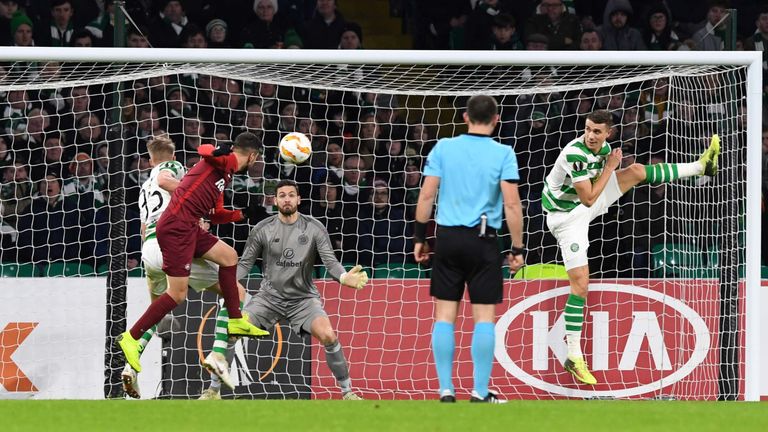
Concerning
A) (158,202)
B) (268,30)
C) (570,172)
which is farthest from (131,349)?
(268,30)

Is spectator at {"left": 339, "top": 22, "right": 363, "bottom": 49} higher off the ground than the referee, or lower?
higher

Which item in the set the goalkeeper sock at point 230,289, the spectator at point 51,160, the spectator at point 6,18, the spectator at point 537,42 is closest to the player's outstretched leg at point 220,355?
the goalkeeper sock at point 230,289

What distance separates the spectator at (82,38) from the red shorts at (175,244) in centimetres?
485

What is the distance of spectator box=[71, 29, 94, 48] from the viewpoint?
42.0 ft

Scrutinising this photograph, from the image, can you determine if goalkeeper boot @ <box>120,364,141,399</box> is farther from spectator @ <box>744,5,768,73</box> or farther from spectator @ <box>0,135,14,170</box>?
spectator @ <box>744,5,768,73</box>

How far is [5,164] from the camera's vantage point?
10977mm

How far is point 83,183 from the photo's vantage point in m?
11.1

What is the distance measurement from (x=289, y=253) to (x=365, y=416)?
3.28 m

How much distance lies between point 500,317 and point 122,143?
3130 millimetres

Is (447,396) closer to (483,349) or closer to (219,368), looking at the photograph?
(483,349)

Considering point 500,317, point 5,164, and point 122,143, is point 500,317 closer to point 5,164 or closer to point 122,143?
point 122,143

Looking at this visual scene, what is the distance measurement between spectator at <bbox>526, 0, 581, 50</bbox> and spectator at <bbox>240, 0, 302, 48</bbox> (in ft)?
6.75

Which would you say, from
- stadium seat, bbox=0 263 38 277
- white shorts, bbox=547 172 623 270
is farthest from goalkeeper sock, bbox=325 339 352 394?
stadium seat, bbox=0 263 38 277

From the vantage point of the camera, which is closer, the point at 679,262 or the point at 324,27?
the point at 679,262
